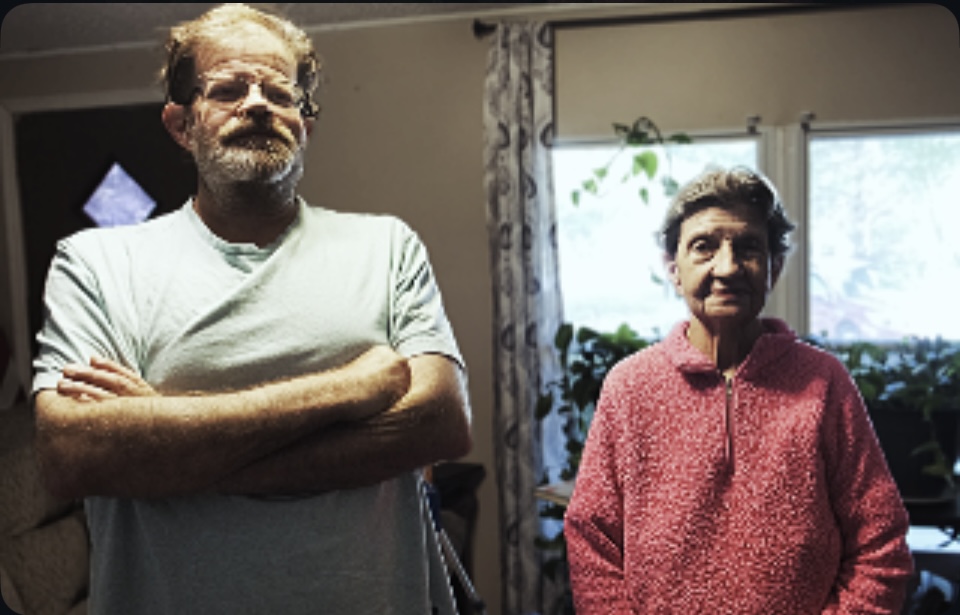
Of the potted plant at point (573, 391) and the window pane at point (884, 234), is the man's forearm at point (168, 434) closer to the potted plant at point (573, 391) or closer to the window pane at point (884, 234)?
the potted plant at point (573, 391)

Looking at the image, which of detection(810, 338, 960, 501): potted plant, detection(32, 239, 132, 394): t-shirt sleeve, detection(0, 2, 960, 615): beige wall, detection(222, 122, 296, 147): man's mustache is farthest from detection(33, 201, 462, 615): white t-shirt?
detection(0, 2, 960, 615): beige wall

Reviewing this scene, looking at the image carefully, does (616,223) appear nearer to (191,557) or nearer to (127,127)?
(127,127)

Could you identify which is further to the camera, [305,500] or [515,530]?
[515,530]

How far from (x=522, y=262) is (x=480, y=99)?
2.00 ft

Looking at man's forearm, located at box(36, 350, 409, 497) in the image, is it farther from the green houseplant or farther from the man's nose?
the green houseplant

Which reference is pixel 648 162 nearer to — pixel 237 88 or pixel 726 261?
pixel 726 261

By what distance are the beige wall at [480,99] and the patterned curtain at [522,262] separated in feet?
0.44

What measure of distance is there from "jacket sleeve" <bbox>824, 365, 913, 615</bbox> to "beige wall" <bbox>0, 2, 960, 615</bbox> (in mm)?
2027

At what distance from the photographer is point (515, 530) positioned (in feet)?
9.62

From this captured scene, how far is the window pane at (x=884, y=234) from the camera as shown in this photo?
2.84 meters

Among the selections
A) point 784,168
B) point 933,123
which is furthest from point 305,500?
point 933,123

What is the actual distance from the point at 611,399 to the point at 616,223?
1918 millimetres

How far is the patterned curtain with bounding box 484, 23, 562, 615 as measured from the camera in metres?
2.89

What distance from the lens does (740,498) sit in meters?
1.06
